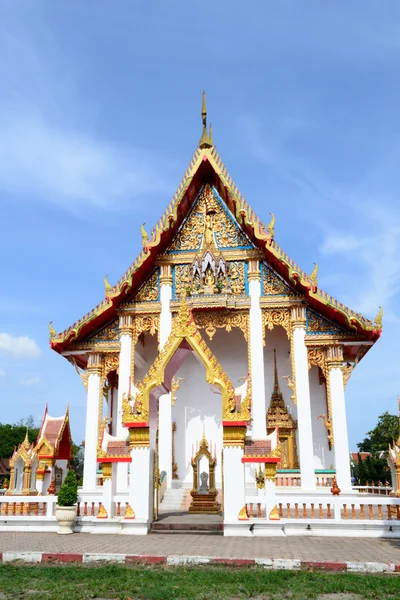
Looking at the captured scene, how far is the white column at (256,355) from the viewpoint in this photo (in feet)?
42.6

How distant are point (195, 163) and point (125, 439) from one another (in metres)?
7.82

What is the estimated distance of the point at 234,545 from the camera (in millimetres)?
7164

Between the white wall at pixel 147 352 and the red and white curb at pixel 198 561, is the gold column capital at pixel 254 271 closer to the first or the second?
the white wall at pixel 147 352

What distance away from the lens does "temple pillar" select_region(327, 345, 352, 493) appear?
12.3 metres

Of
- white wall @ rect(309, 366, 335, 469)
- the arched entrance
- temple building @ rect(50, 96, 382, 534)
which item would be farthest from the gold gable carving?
white wall @ rect(309, 366, 335, 469)

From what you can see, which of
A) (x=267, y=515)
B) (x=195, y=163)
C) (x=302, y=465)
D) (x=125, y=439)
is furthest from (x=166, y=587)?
(x=195, y=163)

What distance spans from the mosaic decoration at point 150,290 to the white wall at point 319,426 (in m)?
4.99

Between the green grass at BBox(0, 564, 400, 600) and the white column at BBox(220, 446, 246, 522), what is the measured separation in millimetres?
2755

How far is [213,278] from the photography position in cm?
1389

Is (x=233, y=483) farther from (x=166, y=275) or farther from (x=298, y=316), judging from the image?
(x=166, y=275)

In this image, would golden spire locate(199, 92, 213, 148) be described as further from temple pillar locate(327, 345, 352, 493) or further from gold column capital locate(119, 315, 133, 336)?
temple pillar locate(327, 345, 352, 493)

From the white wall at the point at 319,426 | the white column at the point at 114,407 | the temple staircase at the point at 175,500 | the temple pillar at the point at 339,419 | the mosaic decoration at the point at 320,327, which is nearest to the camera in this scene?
the temple pillar at the point at 339,419

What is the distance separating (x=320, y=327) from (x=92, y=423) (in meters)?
6.20

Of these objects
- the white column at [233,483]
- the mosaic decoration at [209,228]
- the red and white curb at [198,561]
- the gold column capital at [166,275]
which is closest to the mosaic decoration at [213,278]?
the gold column capital at [166,275]
